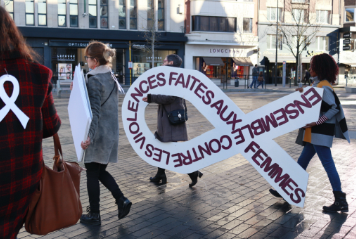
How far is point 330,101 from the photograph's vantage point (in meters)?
4.45

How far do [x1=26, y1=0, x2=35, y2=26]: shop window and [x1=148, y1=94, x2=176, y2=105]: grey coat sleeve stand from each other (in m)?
32.9

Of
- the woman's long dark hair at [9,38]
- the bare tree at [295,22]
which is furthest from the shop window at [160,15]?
the woman's long dark hair at [9,38]

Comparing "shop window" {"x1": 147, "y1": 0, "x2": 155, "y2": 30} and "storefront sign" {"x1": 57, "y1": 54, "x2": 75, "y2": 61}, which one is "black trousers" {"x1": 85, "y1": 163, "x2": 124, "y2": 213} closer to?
"storefront sign" {"x1": 57, "y1": 54, "x2": 75, "y2": 61}

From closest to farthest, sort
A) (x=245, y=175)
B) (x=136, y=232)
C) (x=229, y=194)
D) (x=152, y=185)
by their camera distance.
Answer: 1. (x=136, y=232)
2. (x=229, y=194)
3. (x=152, y=185)
4. (x=245, y=175)

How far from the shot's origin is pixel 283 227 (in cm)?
405

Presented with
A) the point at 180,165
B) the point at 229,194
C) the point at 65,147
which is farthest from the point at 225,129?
the point at 65,147

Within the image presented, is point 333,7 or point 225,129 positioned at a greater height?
point 333,7

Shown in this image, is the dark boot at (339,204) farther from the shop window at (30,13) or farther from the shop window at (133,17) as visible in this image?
the shop window at (133,17)

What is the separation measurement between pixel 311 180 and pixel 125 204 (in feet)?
9.97

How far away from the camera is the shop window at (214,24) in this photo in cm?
4000

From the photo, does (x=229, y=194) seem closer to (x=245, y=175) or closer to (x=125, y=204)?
(x=245, y=175)

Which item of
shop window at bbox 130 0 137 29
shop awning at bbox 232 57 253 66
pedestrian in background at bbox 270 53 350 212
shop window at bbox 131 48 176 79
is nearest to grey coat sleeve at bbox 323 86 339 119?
pedestrian in background at bbox 270 53 350 212

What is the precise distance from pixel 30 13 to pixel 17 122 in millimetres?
35610

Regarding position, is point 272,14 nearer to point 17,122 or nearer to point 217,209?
point 217,209
